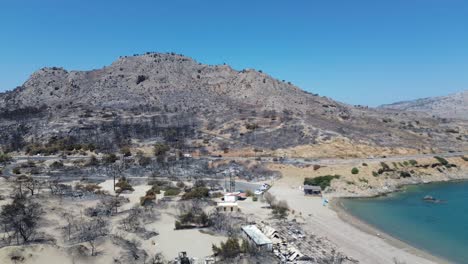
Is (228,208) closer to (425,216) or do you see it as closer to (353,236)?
(353,236)

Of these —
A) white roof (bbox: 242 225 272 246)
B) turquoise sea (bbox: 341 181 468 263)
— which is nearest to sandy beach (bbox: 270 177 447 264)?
turquoise sea (bbox: 341 181 468 263)

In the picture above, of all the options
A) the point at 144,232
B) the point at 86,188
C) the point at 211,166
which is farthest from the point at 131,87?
the point at 144,232

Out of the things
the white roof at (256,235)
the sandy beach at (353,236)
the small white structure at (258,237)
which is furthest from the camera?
the sandy beach at (353,236)

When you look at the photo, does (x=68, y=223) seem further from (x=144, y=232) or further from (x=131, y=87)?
(x=131, y=87)

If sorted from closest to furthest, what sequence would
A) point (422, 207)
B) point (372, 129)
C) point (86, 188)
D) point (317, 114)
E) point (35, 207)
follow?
point (35, 207), point (422, 207), point (86, 188), point (372, 129), point (317, 114)

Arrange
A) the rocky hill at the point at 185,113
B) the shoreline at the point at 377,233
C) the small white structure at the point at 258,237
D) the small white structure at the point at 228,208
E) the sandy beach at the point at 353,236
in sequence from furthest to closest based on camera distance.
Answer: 1. the rocky hill at the point at 185,113
2. the small white structure at the point at 228,208
3. the shoreline at the point at 377,233
4. the sandy beach at the point at 353,236
5. the small white structure at the point at 258,237

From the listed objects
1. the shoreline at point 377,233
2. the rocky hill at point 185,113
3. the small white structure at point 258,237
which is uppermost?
the rocky hill at point 185,113

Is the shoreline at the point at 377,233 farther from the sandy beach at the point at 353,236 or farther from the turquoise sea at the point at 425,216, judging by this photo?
the turquoise sea at the point at 425,216

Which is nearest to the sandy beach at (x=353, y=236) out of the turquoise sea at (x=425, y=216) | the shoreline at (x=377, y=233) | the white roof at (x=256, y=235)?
the shoreline at (x=377, y=233)
